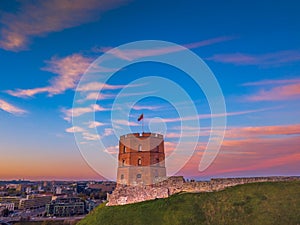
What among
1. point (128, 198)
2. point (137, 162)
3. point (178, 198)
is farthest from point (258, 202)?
point (137, 162)

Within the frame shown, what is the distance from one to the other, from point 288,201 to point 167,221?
11.9 m

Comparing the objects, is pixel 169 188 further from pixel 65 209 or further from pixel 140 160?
pixel 65 209

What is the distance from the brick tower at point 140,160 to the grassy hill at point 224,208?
7675 millimetres

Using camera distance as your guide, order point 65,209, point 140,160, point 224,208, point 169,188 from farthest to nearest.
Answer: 1. point 65,209
2. point 140,160
3. point 169,188
4. point 224,208

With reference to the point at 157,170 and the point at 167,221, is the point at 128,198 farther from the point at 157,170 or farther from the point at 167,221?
the point at 167,221

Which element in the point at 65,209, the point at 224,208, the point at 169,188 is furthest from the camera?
the point at 65,209

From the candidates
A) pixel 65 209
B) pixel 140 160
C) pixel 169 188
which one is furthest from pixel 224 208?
pixel 65 209

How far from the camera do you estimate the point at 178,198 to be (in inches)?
1319

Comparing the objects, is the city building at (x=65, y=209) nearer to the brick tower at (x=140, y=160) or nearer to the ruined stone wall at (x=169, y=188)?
the brick tower at (x=140, y=160)

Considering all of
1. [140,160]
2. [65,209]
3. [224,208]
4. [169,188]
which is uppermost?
[140,160]

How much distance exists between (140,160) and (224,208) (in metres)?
17.8

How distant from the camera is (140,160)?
44.2 metres

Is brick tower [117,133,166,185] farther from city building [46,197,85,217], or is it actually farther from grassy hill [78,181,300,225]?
city building [46,197,85,217]

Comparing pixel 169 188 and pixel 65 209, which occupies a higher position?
pixel 169 188
